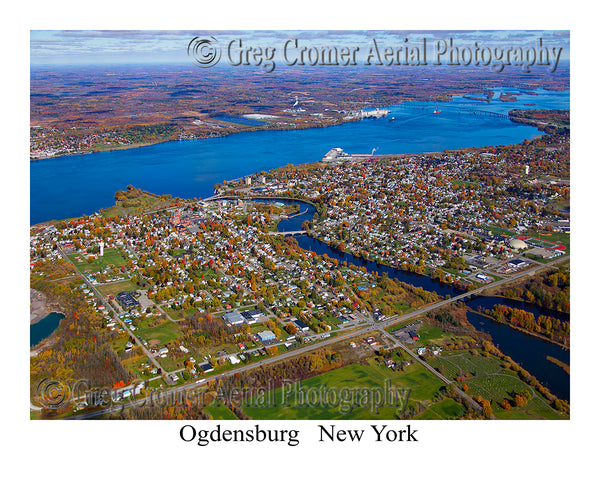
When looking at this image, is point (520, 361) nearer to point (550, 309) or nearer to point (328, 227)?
point (550, 309)

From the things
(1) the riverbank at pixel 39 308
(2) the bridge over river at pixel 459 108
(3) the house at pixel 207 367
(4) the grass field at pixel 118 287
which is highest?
(2) the bridge over river at pixel 459 108

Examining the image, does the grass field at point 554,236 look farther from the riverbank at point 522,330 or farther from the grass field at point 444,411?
the grass field at point 444,411

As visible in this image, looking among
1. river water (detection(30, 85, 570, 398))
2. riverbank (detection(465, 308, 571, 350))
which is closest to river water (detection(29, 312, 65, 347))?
river water (detection(30, 85, 570, 398))

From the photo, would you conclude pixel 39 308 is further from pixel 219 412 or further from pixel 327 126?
pixel 327 126

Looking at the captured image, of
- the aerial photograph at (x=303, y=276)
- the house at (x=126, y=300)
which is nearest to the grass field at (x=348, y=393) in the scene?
the aerial photograph at (x=303, y=276)

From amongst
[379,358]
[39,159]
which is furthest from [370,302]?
[39,159]

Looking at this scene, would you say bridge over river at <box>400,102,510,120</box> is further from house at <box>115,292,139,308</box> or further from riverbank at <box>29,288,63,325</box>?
riverbank at <box>29,288,63,325</box>

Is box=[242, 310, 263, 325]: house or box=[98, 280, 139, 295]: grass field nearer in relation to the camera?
box=[242, 310, 263, 325]: house
